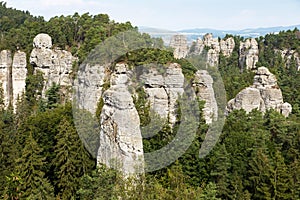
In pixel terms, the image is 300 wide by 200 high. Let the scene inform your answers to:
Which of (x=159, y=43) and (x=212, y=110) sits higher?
(x=159, y=43)

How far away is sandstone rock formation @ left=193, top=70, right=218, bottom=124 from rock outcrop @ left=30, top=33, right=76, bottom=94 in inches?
405

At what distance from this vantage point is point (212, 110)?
2028 centimetres

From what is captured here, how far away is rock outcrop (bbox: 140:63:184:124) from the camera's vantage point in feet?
64.8

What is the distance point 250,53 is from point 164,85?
82.6 ft

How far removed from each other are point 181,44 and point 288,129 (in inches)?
551

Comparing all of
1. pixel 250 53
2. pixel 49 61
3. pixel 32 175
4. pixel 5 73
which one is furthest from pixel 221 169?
pixel 250 53

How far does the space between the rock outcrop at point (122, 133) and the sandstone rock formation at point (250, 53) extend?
30.9m

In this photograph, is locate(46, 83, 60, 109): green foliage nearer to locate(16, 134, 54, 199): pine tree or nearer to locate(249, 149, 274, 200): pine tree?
locate(16, 134, 54, 199): pine tree

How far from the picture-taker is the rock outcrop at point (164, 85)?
1975 centimetres

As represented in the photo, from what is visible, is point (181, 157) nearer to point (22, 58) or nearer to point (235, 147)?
point (235, 147)

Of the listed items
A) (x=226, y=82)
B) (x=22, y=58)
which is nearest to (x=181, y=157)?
(x=226, y=82)

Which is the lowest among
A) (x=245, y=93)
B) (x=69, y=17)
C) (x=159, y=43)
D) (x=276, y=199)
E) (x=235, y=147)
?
(x=276, y=199)

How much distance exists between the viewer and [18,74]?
28719 millimetres

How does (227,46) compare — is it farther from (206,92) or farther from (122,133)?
(122,133)
